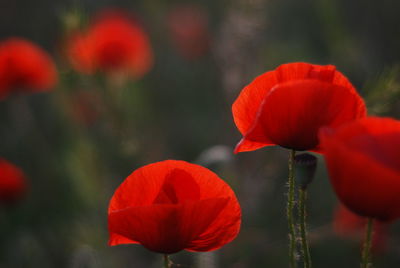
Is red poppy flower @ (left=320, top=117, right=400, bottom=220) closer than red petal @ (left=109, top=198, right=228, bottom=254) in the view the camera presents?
Yes

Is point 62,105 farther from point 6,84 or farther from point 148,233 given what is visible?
point 148,233

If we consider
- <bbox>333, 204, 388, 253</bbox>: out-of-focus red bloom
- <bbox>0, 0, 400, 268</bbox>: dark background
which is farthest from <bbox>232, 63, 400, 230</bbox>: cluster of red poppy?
<bbox>333, 204, 388, 253</bbox>: out-of-focus red bloom

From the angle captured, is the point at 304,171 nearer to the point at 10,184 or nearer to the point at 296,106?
the point at 296,106

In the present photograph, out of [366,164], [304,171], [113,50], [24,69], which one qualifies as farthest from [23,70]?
[366,164]

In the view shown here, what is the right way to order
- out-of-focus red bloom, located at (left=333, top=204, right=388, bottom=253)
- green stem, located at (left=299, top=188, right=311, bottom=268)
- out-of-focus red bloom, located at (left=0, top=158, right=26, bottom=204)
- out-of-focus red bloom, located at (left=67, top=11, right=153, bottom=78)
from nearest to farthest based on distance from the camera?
green stem, located at (left=299, top=188, right=311, bottom=268) < out-of-focus red bloom, located at (left=333, top=204, right=388, bottom=253) < out-of-focus red bloom, located at (left=0, top=158, right=26, bottom=204) < out-of-focus red bloom, located at (left=67, top=11, right=153, bottom=78)

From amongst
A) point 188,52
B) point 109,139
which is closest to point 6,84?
point 109,139

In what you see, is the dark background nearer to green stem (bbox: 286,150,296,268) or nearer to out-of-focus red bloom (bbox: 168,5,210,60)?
out-of-focus red bloom (bbox: 168,5,210,60)
